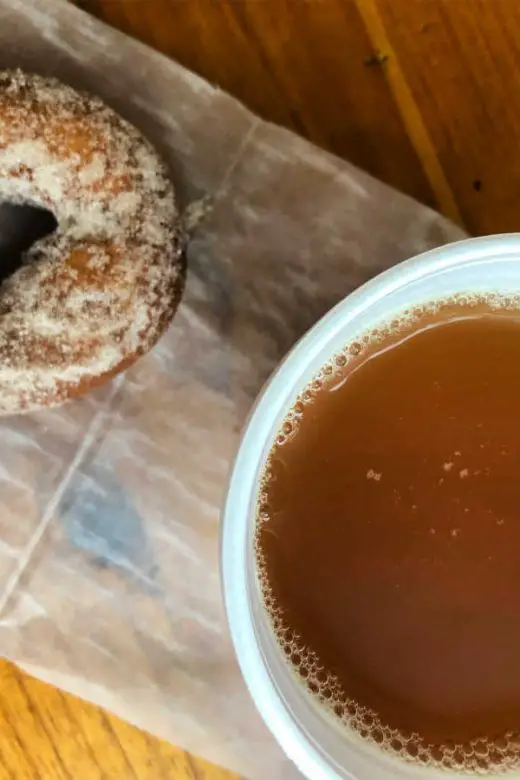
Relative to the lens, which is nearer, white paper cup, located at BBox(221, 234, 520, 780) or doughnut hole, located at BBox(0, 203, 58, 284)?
white paper cup, located at BBox(221, 234, 520, 780)

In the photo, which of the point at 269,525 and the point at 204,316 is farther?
the point at 204,316

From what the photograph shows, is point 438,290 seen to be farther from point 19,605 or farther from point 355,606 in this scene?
point 19,605

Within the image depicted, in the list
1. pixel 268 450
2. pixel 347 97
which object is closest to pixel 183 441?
pixel 268 450

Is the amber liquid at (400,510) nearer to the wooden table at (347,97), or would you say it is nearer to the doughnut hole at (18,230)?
the wooden table at (347,97)

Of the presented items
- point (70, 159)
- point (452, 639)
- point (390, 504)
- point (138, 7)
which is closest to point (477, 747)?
point (452, 639)

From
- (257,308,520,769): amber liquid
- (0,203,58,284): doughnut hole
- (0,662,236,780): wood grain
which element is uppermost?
(0,203,58,284): doughnut hole

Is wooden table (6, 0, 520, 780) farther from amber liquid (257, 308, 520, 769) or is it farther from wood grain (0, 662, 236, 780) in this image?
amber liquid (257, 308, 520, 769)

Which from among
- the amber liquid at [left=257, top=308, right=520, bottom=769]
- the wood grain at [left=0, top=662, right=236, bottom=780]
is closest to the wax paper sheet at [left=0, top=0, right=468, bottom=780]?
the wood grain at [left=0, top=662, right=236, bottom=780]
